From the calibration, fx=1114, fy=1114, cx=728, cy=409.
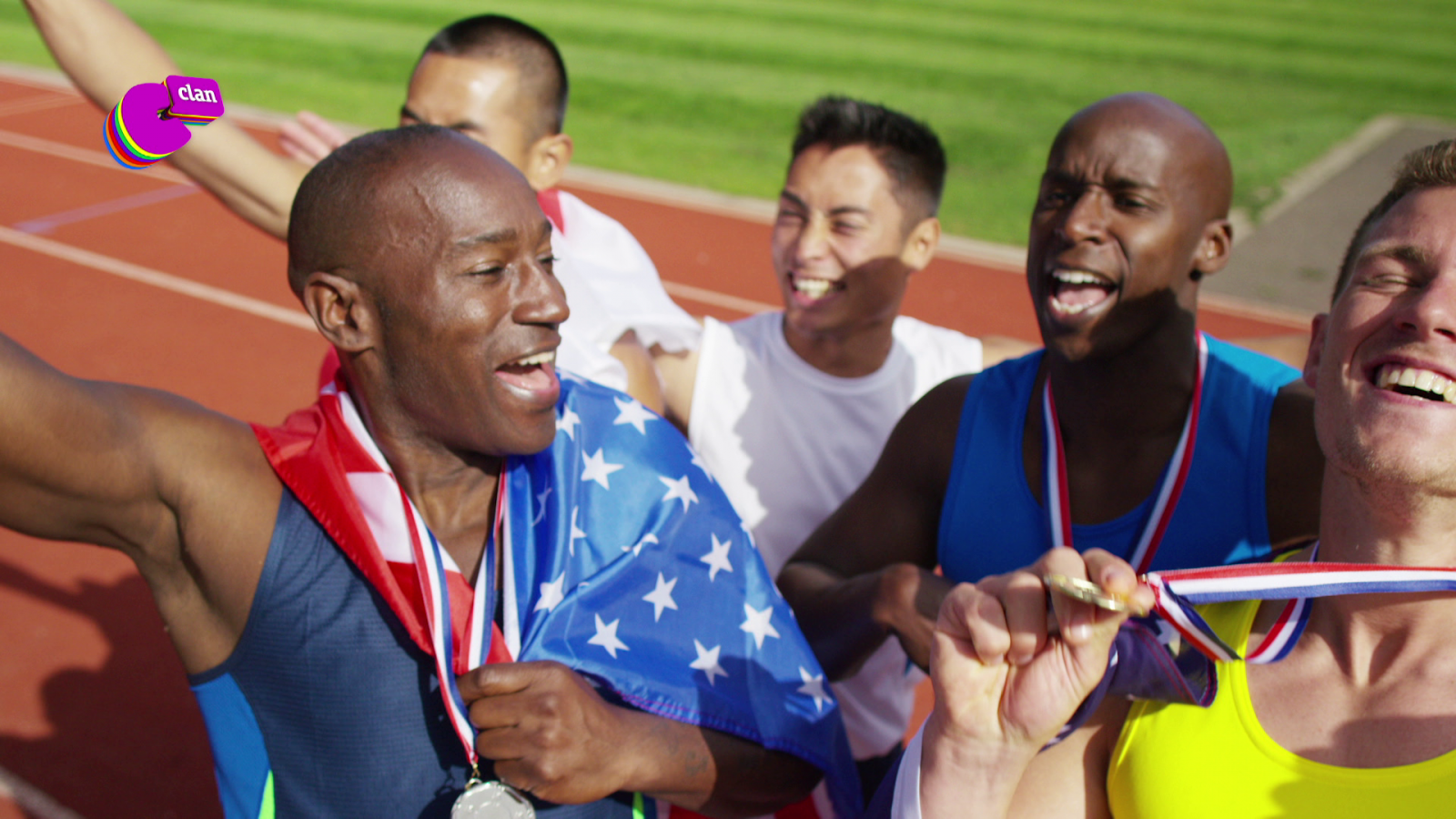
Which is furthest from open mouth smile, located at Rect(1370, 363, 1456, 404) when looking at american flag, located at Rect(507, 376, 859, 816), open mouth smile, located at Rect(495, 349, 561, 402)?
open mouth smile, located at Rect(495, 349, 561, 402)

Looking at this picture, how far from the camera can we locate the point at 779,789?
2.12 meters

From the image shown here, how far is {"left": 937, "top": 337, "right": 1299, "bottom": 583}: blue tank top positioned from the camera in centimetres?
215

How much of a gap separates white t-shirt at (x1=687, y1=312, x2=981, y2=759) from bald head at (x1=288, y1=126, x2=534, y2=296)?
47.3 inches

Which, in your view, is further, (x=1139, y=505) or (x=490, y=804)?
(x=1139, y=505)

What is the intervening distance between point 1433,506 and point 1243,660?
Answer: 1.14ft

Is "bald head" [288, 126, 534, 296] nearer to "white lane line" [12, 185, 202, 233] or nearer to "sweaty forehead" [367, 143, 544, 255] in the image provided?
"sweaty forehead" [367, 143, 544, 255]

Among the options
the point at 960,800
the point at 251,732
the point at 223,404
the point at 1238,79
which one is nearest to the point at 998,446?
the point at 960,800

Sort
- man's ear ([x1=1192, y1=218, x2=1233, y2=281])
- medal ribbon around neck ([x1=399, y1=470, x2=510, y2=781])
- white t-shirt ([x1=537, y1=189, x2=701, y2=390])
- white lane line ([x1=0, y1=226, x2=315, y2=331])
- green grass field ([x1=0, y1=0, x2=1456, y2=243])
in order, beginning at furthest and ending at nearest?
green grass field ([x1=0, y1=0, x2=1456, y2=243]), white lane line ([x1=0, y1=226, x2=315, y2=331]), white t-shirt ([x1=537, y1=189, x2=701, y2=390]), man's ear ([x1=1192, y1=218, x2=1233, y2=281]), medal ribbon around neck ([x1=399, y1=470, x2=510, y2=781])

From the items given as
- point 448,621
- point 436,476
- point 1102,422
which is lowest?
point 448,621

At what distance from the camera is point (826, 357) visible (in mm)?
3199

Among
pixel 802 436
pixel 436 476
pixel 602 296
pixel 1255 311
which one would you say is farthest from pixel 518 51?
pixel 1255 311

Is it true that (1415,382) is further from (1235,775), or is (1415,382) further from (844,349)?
(844,349)

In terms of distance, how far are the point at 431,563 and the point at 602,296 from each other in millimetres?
1280

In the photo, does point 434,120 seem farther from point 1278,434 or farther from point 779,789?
point 1278,434
